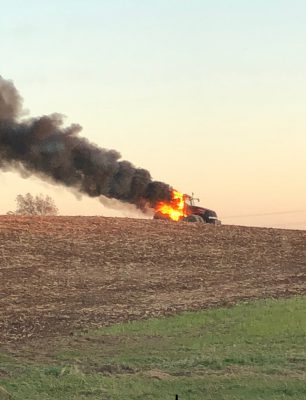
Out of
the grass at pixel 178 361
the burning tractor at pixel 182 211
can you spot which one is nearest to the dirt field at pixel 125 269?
the grass at pixel 178 361

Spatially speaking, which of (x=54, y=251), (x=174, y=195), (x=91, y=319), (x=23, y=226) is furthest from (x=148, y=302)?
(x=174, y=195)

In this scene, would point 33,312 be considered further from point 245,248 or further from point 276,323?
point 245,248

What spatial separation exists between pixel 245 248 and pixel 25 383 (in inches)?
655

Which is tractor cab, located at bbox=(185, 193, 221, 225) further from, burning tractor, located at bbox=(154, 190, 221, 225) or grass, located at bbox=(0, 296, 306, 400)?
grass, located at bbox=(0, 296, 306, 400)

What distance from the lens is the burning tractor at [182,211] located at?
114ft

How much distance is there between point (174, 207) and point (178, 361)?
2665cm

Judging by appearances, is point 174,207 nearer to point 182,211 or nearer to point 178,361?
point 182,211

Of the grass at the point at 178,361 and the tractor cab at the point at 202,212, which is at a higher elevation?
the tractor cab at the point at 202,212

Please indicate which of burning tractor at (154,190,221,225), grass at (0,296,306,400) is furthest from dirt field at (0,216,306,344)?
burning tractor at (154,190,221,225)

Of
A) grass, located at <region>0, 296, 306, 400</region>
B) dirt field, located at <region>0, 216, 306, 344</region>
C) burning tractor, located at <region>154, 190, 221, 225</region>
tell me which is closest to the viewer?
grass, located at <region>0, 296, 306, 400</region>

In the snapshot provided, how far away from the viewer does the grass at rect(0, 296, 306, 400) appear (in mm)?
8367

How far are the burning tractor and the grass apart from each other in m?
19.7

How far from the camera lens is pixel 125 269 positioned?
66.8ft

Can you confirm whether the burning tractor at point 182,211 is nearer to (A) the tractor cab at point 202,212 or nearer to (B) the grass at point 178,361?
(A) the tractor cab at point 202,212
